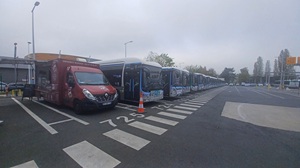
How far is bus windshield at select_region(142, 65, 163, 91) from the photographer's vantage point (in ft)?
31.8

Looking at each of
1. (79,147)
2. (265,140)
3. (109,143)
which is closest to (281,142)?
(265,140)

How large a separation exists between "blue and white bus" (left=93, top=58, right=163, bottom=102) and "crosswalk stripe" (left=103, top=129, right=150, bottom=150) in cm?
463

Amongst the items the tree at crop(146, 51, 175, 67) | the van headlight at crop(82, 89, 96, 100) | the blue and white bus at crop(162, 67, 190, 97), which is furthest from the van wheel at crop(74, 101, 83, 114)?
the tree at crop(146, 51, 175, 67)

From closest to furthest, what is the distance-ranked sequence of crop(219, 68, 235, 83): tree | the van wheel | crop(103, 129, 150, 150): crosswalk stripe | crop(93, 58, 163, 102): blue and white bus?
crop(103, 129, 150, 150): crosswalk stripe, the van wheel, crop(93, 58, 163, 102): blue and white bus, crop(219, 68, 235, 83): tree

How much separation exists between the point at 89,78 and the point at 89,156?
17.8 ft

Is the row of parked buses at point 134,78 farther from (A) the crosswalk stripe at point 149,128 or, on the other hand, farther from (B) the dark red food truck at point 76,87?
(A) the crosswalk stripe at point 149,128

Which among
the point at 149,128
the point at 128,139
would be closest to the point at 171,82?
the point at 149,128

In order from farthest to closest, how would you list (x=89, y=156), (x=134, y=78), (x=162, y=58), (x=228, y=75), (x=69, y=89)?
(x=228, y=75), (x=162, y=58), (x=134, y=78), (x=69, y=89), (x=89, y=156)

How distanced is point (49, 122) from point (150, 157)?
4956 mm

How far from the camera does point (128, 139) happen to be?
446cm

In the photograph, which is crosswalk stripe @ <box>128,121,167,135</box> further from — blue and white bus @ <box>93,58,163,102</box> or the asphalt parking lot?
blue and white bus @ <box>93,58,163,102</box>

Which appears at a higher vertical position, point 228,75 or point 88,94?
point 228,75

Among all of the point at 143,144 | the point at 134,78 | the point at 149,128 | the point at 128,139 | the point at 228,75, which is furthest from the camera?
the point at 228,75

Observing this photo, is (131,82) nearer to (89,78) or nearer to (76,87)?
(89,78)
